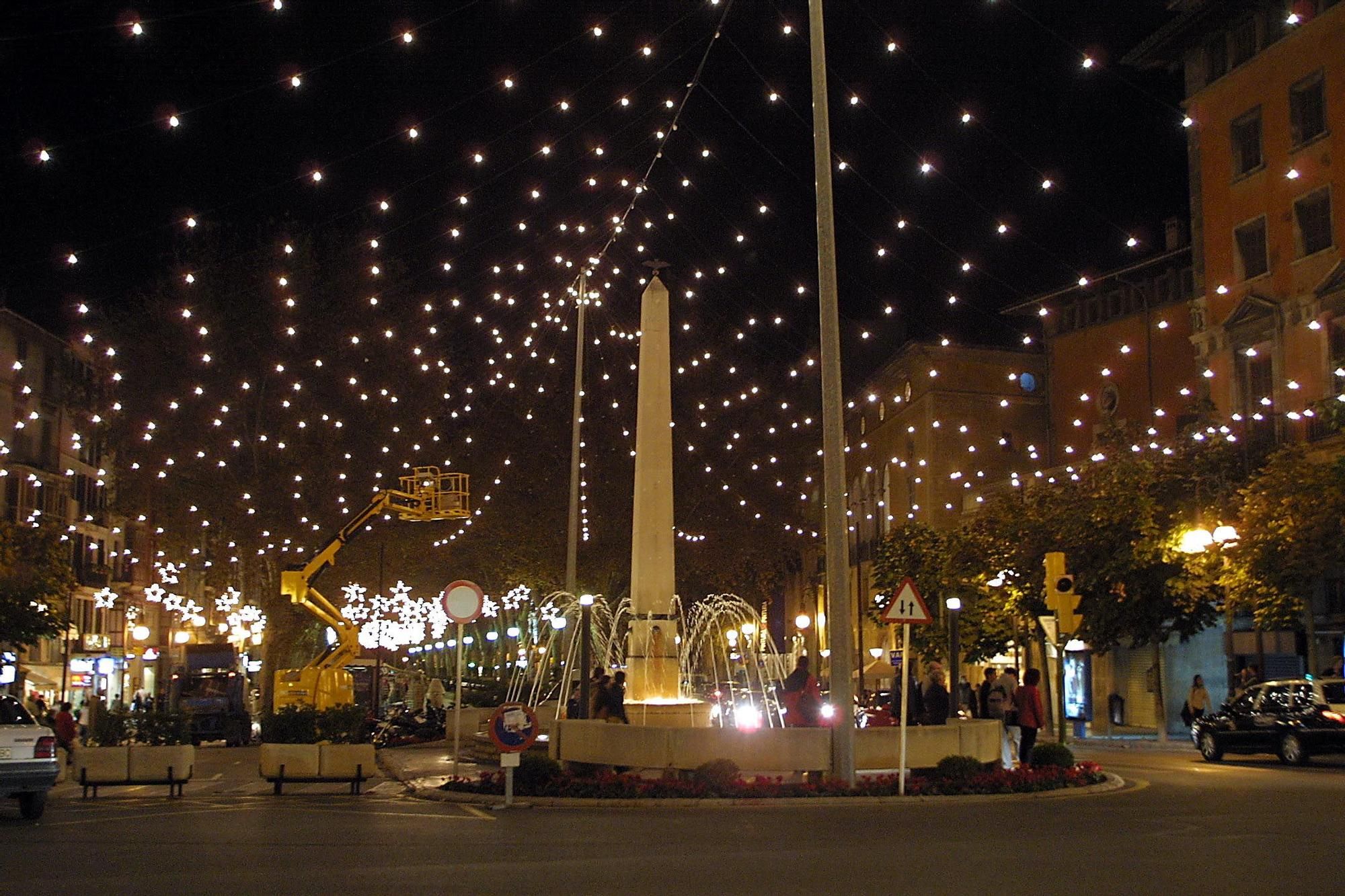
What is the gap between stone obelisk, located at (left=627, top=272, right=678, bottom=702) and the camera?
83.6 ft

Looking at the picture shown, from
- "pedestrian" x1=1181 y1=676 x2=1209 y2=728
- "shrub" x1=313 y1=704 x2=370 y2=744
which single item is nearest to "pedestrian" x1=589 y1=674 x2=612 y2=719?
"shrub" x1=313 y1=704 x2=370 y2=744

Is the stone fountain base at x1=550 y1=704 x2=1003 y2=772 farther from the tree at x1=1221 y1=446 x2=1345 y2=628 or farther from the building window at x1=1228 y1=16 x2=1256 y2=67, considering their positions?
the building window at x1=1228 y1=16 x2=1256 y2=67

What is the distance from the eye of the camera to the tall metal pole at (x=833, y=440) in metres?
18.1

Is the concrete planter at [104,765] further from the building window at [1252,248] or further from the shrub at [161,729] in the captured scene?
the building window at [1252,248]

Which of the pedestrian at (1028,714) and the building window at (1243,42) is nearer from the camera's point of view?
the pedestrian at (1028,714)

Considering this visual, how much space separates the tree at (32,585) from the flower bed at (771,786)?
15816 millimetres

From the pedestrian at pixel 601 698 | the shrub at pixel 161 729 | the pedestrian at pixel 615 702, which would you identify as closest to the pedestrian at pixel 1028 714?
the pedestrian at pixel 615 702

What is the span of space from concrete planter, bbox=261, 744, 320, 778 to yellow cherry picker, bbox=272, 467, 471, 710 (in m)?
8.39

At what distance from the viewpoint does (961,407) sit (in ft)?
194

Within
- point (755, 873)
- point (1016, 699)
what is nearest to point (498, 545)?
point (1016, 699)

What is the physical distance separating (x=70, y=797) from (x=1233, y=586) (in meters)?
21.5

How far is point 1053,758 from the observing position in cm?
1980

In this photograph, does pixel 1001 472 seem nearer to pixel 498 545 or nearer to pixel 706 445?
pixel 706 445

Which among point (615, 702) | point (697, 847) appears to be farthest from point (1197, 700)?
point (697, 847)
